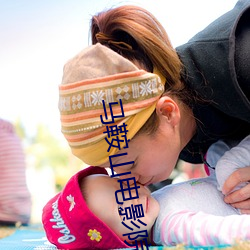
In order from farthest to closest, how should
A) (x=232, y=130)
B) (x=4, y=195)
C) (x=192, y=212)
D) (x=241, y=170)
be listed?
1. (x=4, y=195)
2. (x=232, y=130)
3. (x=241, y=170)
4. (x=192, y=212)

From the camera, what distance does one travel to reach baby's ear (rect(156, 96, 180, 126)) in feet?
2.80

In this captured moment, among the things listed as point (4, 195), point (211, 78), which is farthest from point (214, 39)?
point (4, 195)

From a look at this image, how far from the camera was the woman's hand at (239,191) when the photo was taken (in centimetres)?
91

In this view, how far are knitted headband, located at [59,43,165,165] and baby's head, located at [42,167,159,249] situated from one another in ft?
0.20

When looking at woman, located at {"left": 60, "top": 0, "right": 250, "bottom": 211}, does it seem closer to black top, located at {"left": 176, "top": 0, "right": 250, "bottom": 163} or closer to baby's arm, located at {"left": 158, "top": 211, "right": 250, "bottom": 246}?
black top, located at {"left": 176, "top": 0, "right": 250, "bottom": 163}

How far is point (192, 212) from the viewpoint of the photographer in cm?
83

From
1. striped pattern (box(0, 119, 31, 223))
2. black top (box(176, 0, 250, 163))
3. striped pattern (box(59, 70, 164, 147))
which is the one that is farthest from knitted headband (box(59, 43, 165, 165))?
striped pattern (box(0, 119, 31, 223))

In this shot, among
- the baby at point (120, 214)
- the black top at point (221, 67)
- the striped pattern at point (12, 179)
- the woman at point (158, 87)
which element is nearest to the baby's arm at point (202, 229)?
the baby at point (120, 214)

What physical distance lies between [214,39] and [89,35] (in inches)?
10.4

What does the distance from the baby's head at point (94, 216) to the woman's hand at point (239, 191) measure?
0.52 ft

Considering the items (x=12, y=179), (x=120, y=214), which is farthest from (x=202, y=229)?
(x=12, y=179)

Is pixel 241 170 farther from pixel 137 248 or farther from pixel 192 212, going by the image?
pixel 137 248

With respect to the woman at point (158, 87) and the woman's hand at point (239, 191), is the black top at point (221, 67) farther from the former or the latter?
the woman's hand at point (239, 191)

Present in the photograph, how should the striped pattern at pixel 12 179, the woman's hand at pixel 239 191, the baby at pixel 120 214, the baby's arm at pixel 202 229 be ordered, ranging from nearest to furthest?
the baby's arm at pixel 202 229 → the baby at pixel 120 214 → the woman's hand at pixel 239 191 → the striped pattern at pixel 12 179
